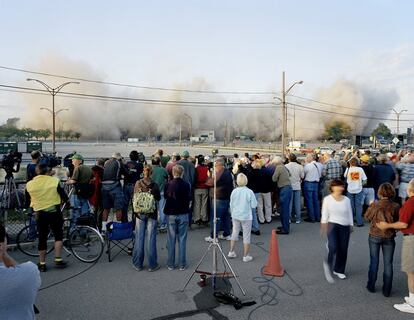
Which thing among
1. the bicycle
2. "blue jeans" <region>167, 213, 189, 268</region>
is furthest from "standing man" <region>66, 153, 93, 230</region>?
"blue jeans" <region>167, 213, 189, 268</region>

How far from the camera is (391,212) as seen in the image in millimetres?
4195

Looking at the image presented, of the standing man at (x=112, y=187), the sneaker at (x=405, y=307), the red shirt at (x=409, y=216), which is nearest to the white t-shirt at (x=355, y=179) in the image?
the red shirt at (x=409, y=216)

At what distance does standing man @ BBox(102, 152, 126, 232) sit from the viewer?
22.0 ft

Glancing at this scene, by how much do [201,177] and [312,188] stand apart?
2820 mm

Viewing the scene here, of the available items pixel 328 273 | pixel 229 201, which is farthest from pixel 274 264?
pixel 229 201

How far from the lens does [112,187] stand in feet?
22.2

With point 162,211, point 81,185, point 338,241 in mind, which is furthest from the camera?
point 162,211

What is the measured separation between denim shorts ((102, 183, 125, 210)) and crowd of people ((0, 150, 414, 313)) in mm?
19

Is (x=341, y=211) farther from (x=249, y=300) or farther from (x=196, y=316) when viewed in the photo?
(x=196, y=316)

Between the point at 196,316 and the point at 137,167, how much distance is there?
4.35 meters

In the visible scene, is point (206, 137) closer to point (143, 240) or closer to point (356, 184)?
point (356, 184)

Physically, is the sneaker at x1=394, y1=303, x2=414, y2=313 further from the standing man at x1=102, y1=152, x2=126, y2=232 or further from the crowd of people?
the standing man at x1=102, y1=152, x2=126, y2=232

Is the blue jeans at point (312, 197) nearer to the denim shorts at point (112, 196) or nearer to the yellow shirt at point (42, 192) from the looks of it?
the denim shorts at point (112, 196)

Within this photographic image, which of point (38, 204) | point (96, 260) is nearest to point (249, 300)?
point (96, 260)
